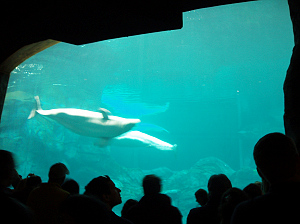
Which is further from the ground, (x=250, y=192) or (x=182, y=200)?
(x=250, y=192)

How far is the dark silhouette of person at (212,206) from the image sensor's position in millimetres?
2428

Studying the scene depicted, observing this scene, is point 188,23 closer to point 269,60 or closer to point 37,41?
point 269,60

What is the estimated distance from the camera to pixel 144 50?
25.9 meters

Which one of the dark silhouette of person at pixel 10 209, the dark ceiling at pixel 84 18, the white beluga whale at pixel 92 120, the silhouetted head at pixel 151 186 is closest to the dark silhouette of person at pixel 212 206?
the silhouetted head at pixel 151 186

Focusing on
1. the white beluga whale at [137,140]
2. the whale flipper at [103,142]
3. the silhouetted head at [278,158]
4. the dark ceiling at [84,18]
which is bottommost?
the silhouetted head at [278,158]

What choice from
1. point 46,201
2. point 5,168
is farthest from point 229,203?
point 46,201

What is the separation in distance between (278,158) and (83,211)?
1239 mm

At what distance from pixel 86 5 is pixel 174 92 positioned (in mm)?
35775

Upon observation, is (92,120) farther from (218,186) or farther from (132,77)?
(132,77)

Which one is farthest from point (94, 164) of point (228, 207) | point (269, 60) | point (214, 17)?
point (269, 60)

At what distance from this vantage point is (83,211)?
146cm

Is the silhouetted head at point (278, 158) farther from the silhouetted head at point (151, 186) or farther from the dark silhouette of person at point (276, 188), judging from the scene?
the silhouetted head at point (151, 186)

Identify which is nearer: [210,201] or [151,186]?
[210,201]

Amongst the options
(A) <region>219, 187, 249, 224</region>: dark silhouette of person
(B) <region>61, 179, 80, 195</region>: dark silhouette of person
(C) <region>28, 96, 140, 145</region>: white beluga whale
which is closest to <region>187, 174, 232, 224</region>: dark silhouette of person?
(A) <region>219, 187, 249, 224</region>: dark silhouette of person
